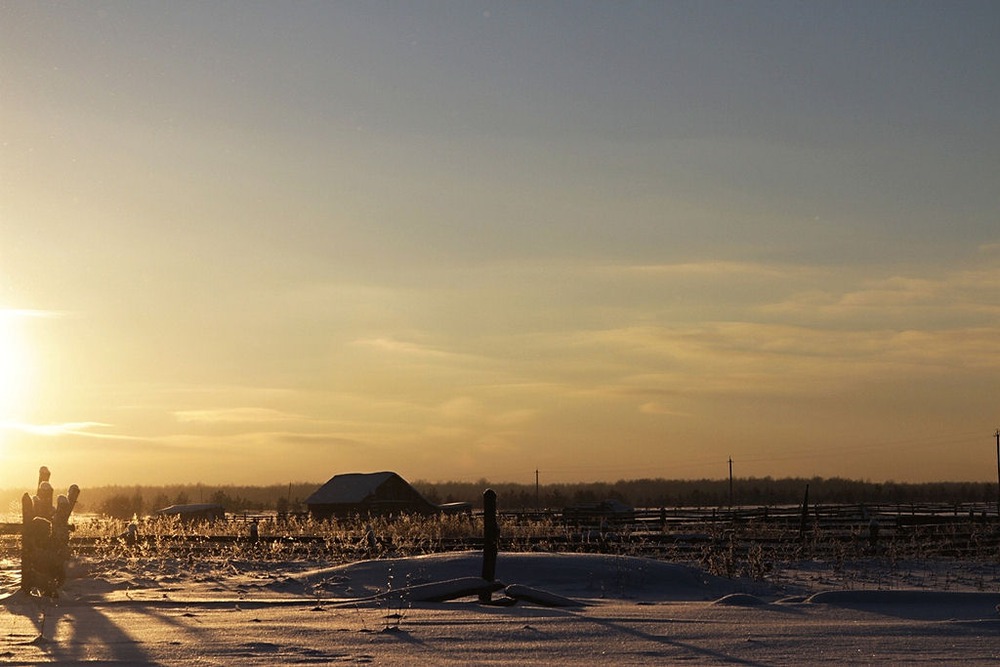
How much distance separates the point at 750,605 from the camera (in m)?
16.3

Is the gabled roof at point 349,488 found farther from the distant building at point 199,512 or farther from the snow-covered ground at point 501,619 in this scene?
the snow-covered ground at point 501,619

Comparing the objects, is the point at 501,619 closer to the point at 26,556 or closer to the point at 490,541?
the point at 490,541

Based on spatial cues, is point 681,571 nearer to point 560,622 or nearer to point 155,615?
point 560,622

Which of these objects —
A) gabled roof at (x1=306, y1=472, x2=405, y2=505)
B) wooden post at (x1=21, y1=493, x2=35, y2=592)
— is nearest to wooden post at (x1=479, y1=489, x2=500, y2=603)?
wooden post at (x1=21, y1=493, x2=35, y2=592)

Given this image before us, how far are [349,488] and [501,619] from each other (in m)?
49.9

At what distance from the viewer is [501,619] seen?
14422mm

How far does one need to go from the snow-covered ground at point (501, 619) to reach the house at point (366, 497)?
1498 inches

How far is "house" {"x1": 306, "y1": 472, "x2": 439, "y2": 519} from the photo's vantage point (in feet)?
201

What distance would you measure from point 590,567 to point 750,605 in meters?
6.04

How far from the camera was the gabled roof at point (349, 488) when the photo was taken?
61.7 m

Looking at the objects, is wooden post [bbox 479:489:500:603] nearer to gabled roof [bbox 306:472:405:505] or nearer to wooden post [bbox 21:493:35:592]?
wooden post [bbox 21:493:35:592]

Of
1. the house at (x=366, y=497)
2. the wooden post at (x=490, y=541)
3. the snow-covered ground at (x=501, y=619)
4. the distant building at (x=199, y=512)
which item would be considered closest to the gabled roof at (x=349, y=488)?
the house at (x=366, y=497)

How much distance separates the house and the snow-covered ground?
125ft

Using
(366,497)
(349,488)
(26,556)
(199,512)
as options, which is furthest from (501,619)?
(199,512)
